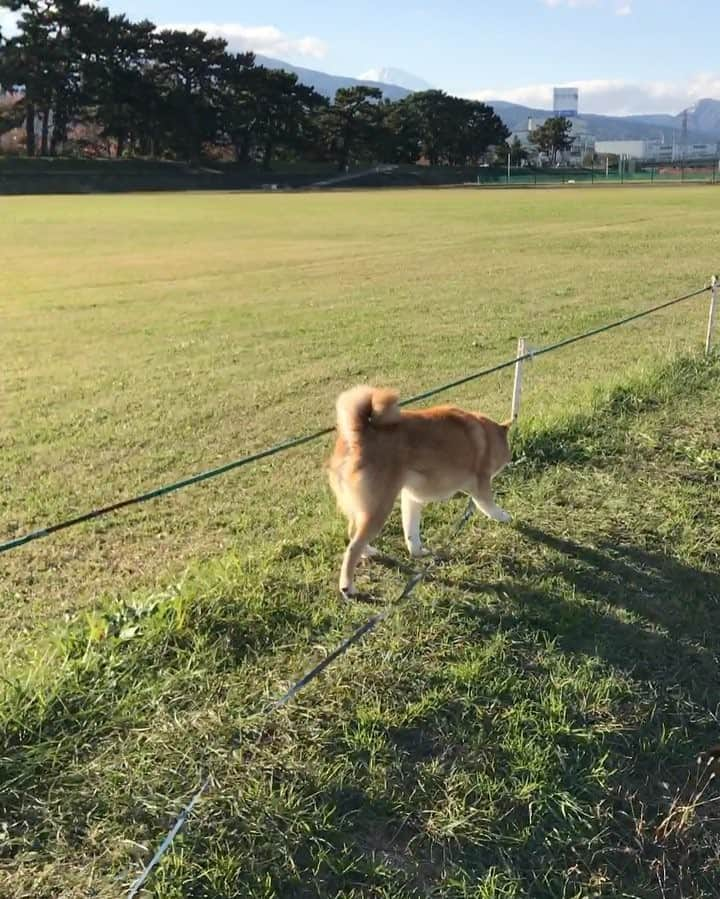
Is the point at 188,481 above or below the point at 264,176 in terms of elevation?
below

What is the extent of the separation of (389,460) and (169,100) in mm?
80942

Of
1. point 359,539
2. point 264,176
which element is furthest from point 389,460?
point 264,176

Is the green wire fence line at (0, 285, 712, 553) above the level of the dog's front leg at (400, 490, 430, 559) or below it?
above

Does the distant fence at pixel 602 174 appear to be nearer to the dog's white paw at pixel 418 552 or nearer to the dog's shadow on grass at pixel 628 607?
the dog's shadow on grass at pixel 628 607

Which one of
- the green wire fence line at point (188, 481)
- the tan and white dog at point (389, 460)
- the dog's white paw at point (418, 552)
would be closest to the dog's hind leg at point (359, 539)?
the tan and white dog at point (389, 460)

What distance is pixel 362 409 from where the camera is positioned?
12.4ft

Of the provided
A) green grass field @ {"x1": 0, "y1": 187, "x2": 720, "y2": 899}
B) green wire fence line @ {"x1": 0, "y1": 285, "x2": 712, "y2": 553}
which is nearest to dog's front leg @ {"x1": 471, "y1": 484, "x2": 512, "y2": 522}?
green grass field @ {"x1": 0, "y1": 187, "x2": 720, "y2": 899}

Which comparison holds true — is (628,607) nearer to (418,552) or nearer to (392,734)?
(418,552)

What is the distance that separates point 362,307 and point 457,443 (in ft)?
32.6

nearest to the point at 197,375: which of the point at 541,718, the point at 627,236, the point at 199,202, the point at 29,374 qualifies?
the point at 29,374

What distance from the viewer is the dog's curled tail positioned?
377cm

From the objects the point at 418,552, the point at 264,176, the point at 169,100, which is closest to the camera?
the point at 418,552

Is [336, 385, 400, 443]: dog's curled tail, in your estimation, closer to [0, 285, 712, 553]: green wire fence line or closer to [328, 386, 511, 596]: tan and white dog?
[328, 386, 511, 596]: tan and white dog

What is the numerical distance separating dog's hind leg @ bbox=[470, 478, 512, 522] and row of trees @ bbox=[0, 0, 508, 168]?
7833cm
